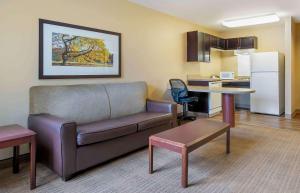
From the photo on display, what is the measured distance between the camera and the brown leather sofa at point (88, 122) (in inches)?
94.1

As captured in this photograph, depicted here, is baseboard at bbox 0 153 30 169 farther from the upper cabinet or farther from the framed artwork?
the upper cabinet

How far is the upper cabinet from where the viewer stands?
18.5ft

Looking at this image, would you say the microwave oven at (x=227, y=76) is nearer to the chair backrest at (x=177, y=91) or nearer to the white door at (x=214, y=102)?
the white door at (x=214, y=102)

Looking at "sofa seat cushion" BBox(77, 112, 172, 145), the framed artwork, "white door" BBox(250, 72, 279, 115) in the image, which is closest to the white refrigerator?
"white door" BBox(250, 72, 279, 115)

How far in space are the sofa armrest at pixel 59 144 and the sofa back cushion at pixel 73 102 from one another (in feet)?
1.14

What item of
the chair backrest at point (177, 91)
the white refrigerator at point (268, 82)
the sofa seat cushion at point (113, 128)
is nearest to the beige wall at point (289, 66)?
the white refrigerator at point (268, 82)

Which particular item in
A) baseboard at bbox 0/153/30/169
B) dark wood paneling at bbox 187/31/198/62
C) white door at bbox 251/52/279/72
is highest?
dark wood paneling at bbox 187/31/198/62

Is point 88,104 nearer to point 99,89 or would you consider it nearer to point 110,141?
point 99,89

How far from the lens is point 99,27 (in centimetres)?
369

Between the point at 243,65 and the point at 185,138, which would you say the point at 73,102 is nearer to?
the point at 185,138

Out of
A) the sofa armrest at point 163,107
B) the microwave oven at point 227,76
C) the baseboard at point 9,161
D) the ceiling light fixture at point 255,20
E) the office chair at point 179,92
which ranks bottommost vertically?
the baseboard at point 9,161

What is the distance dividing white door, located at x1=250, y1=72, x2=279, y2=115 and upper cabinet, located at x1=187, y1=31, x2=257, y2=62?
1.14m

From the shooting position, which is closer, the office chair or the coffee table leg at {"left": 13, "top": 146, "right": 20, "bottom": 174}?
the coffee table leg at {"left": 13, "top": 146, "right": 20, "bottom": 174}

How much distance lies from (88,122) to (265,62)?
4.83 meters
